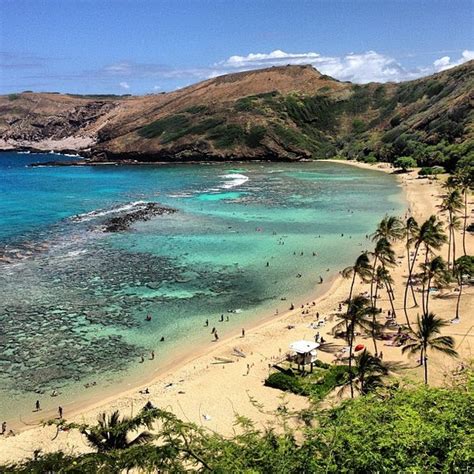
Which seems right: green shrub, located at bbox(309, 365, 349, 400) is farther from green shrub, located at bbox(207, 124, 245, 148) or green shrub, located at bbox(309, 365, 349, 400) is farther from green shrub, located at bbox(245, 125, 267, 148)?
green shrub, located at bbox(245, 125, 267, 148)

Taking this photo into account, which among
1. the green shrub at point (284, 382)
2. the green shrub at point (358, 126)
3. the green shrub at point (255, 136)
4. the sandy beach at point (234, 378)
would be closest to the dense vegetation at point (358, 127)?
the green shrub at point (255, 136)

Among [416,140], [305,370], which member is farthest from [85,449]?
[416,140]

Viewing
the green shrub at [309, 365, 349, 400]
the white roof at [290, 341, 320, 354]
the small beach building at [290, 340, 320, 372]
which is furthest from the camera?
the small beach building at [290, 340, 320, 372]

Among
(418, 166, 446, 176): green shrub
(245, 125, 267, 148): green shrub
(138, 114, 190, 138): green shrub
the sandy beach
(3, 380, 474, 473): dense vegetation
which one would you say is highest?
(138, 114, 190, 138): green shrub

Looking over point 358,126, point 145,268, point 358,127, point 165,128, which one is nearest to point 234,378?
point 145,268

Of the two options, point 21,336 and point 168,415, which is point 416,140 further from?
point 168,415

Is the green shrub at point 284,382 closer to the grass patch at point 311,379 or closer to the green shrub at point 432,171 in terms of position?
the grass patch at point 311,379

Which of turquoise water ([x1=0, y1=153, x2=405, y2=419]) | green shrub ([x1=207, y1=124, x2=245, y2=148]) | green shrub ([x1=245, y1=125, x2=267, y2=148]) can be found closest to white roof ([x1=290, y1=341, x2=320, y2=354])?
turquoise water ([x1=0, y1=153, x2=405, y2=419])

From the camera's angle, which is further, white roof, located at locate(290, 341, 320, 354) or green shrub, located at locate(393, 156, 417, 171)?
green shrub, located at locate(393, 156, 417, 171)
